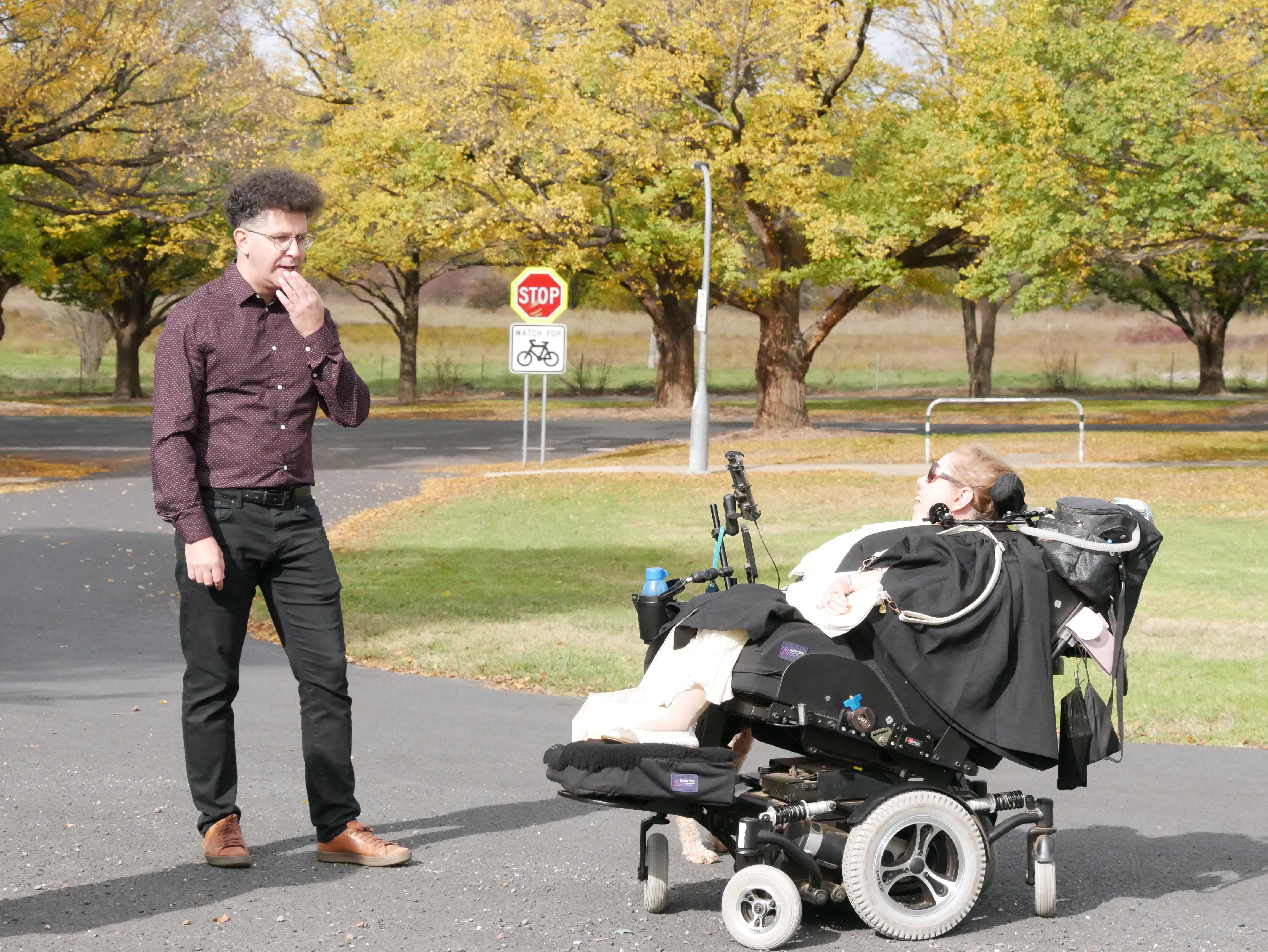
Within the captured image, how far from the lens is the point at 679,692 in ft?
13.6

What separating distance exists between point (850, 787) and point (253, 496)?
1.97m

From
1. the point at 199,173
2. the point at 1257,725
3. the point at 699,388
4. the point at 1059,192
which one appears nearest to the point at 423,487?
the point at 699,388

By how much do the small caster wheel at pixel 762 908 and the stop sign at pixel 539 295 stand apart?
66.3 feet

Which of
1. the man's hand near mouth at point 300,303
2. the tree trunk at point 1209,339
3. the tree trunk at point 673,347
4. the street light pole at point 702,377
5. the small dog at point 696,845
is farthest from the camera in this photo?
the tree trunk at point 1209,339

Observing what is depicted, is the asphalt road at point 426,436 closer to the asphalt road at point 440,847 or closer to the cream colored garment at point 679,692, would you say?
the asphalt road at point 440,847

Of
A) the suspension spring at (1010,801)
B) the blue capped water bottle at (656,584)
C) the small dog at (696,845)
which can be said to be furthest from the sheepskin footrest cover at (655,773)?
the suspension spring at (1010,801)

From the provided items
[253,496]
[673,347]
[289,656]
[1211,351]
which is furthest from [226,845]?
[1211,351]

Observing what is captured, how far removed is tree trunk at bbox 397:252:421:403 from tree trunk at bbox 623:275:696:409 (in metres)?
9.53

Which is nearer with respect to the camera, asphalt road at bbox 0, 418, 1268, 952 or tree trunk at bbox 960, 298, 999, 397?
asphalt road at bbox 0, 418, 1268, 952

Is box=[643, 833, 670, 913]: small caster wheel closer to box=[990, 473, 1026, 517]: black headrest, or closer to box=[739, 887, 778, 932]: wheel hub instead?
box=[739, 887, 778, 932]: wheel hub

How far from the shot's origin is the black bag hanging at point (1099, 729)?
4.30 m

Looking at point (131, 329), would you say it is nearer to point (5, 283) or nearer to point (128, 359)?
point (128, 359)

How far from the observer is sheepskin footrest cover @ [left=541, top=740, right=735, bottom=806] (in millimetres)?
3986

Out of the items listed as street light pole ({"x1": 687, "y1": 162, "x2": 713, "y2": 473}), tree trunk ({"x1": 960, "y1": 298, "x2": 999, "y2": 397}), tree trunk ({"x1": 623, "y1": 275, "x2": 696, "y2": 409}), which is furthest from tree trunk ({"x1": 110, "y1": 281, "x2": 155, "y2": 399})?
street light pole ({"x1": 687, "y1": 162, "x2": 713, "y2": 473})
